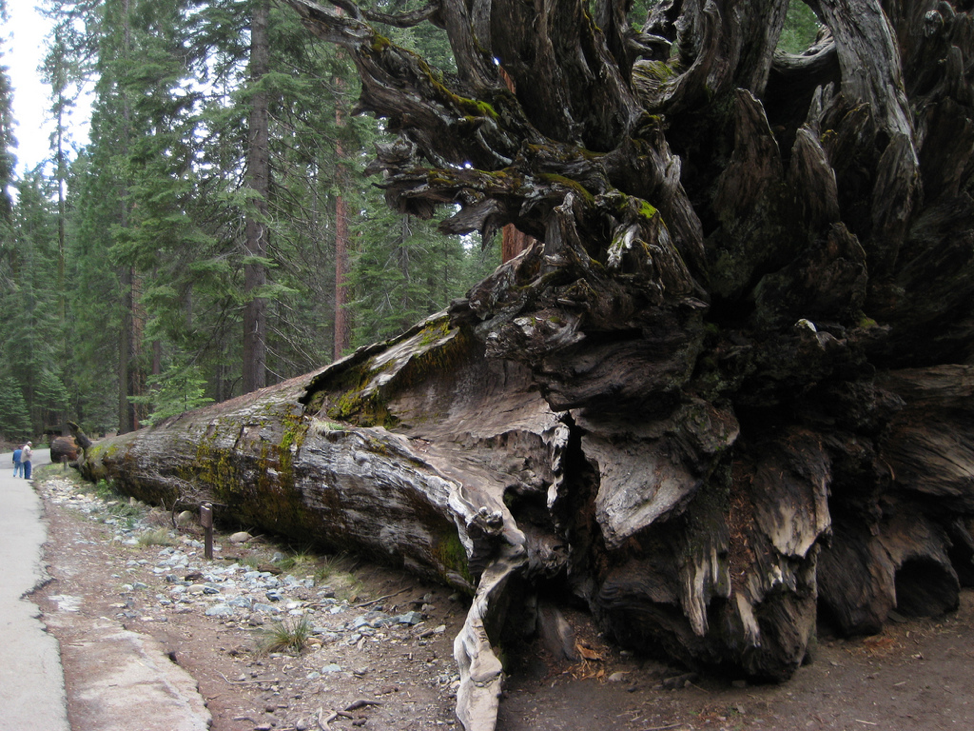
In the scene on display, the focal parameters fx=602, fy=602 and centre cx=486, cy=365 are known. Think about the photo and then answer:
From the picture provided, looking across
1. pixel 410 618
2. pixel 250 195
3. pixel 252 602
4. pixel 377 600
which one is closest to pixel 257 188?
pixel 250 195

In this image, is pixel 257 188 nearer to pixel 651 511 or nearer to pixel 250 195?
pixel 250 195

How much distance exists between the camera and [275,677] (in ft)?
14.8

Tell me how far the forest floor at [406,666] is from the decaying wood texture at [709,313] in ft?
0.82

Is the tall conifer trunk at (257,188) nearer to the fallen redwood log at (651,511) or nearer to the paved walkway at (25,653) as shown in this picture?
the paved walkway at (25,653)

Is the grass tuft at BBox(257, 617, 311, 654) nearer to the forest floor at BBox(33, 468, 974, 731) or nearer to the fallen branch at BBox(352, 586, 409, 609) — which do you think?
the forest floor at BBox(33, 468, 974, 731)

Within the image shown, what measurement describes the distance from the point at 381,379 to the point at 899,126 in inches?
213

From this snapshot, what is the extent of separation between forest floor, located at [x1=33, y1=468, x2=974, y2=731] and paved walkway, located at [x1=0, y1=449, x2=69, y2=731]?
0.11m

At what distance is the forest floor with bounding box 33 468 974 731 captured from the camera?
11.9 ft

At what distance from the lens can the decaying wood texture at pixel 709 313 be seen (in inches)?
159

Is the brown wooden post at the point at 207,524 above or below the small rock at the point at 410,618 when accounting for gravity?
above

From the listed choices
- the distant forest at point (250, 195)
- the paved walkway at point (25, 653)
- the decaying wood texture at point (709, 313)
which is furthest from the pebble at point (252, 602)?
the distant forest at point (250, 195)

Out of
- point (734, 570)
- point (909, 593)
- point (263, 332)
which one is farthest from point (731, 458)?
point (263, 332)

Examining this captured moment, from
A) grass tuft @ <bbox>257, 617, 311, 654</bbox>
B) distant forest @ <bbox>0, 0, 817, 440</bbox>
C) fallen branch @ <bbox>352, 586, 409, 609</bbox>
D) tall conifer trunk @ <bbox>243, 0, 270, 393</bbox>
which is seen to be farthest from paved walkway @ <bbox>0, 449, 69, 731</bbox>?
tall conifer trunk @ <bbox>243, 0, 270, 393</bbox>

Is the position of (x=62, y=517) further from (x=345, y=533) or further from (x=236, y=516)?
(x=345, y=533)
